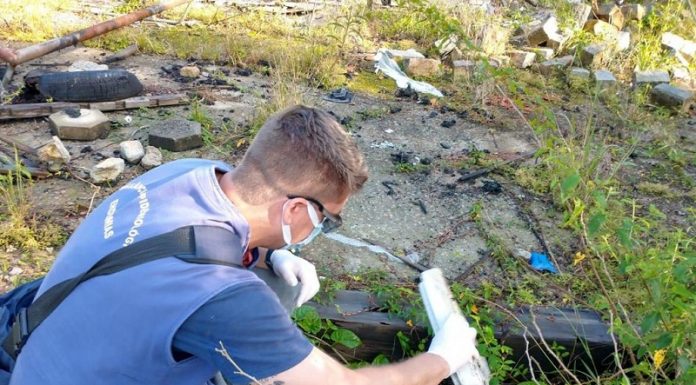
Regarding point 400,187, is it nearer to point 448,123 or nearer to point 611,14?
point 448,123

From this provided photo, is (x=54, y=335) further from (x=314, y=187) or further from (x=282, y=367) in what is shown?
(x=314, y=187)

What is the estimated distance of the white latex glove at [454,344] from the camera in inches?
82.3

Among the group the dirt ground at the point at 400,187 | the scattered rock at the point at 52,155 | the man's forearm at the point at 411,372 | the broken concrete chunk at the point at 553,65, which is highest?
the man's forearm at the point at 411,372

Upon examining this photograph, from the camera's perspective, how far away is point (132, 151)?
4.08m

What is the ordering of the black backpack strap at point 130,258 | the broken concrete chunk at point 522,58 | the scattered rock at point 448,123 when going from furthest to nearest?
the broken concrete chunk at point 522,58
the scattered rock at point 448,123
the black backpack strap at point 130,258

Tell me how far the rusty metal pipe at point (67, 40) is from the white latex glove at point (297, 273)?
4.06 m

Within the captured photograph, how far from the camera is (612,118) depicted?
5391 mm

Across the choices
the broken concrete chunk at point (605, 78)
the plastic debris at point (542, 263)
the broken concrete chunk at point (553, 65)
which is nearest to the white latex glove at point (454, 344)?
the plastic debris at point (542, 263)

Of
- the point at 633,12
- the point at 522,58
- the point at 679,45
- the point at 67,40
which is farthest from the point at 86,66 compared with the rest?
the point at 633,12

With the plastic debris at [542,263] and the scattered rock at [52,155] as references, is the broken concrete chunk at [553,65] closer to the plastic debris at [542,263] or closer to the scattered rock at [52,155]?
the plastic debris at [542,263]

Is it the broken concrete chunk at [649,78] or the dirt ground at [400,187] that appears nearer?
the dirt ground at [400,187]

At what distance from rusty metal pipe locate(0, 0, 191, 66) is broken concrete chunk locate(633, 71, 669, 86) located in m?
5.35

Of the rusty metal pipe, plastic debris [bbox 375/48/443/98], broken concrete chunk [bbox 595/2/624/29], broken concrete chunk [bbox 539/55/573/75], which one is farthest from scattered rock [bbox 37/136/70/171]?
broken concrete chunk [bbox 595/2/624/29]

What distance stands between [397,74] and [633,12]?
4.25 meters
